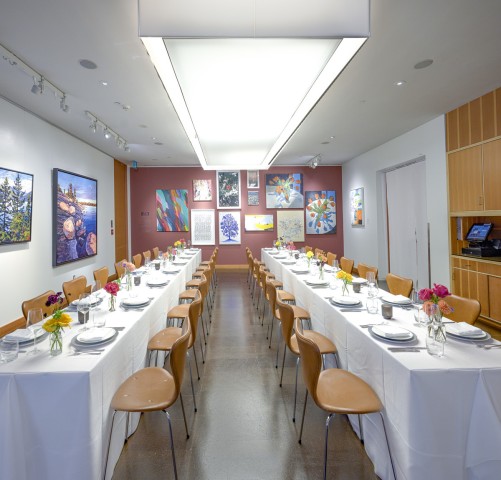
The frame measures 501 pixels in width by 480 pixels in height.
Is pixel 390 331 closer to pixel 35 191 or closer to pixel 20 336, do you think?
pixel 20 336

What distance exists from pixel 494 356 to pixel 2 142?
5748 millimetres

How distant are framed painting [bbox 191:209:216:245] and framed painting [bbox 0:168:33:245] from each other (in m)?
5.16

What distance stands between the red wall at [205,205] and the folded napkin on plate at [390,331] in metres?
8.05

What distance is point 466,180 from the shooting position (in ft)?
15.7

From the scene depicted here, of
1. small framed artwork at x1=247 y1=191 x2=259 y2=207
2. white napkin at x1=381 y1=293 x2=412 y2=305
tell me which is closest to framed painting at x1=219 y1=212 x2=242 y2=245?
Answer: small framed artwork at x1=247 y1=191 x2=259 y2=207

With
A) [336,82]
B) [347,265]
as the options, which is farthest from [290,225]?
[336,82]

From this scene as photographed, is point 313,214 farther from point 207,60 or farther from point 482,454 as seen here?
point 482,454

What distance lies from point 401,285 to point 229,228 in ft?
23.2

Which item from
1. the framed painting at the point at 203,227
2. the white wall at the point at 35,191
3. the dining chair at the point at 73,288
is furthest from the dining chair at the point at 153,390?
the framed painting at the point at 203,227

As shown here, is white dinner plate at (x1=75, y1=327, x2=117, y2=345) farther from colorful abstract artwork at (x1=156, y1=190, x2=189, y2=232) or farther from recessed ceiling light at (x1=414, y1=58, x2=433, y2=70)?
colorful abstract artwork at (x1=156, y1=190, x2=189, y2=232)

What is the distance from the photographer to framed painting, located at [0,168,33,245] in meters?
4.26

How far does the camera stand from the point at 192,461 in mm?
1953

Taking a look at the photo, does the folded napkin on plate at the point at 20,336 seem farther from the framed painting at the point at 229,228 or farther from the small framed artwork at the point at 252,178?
the small framed artwork at the point at 252,178

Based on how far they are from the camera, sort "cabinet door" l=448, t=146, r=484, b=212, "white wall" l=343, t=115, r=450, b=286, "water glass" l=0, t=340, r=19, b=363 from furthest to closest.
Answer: "white wall" l=343, t=115, r=450, b=286 → "cabinet door" l=448, t=146, r=484, b=212 → "water glass" l=0, t=340, r=19, b=363
